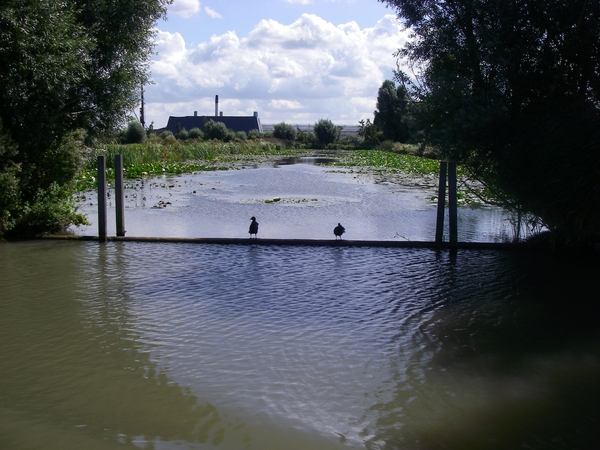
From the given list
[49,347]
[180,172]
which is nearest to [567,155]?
[49,347]

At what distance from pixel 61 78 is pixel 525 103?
943cm

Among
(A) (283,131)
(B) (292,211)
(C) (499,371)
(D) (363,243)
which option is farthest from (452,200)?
(A) (283,131)

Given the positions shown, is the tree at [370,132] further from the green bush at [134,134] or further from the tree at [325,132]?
the green bush at [134,134]

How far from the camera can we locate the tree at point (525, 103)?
971 centimetres

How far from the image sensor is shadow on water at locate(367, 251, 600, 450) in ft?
15.3

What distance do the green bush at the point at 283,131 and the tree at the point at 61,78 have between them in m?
80.1

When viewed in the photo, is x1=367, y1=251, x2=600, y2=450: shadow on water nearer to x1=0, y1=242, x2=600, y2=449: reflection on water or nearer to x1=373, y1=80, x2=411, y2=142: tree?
x1=0, y1=242, x2=600, y2=449: reflection on water

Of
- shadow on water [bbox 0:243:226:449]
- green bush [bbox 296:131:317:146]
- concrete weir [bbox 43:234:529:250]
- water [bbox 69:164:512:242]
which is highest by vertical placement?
green bush [bbox 296:131:317:146]

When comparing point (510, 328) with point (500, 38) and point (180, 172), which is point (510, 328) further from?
point (180, 172)

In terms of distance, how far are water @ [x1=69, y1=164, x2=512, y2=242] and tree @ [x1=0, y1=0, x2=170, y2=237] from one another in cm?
185

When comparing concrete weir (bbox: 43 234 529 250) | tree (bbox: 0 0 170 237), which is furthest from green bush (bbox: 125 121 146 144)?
concrete weir (bbox: 43 234 529 250)

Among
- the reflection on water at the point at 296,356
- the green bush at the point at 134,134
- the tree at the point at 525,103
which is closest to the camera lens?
the reflection on water at the point at 296,356

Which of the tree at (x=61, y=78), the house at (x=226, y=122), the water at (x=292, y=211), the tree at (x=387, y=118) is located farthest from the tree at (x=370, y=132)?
the tree at (x=61, y=78)

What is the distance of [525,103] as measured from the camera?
11.4 m
